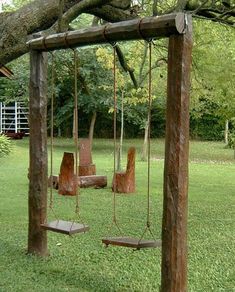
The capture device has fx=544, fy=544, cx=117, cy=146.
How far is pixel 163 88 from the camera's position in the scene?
20016mm

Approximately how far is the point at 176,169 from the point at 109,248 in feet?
7.74

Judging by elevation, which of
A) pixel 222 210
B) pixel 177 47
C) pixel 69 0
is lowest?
pixel 222 210

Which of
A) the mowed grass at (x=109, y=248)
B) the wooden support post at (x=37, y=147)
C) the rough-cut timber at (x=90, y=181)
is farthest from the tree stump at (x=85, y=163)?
the wooden support post at (x=37, y=147)

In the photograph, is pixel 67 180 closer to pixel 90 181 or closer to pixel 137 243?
pixel 90 181

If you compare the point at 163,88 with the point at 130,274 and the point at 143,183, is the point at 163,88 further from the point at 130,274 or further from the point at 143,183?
the point at 130,274

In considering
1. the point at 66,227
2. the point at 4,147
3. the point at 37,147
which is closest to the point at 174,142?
the point at 66,227

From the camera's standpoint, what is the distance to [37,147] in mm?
5824

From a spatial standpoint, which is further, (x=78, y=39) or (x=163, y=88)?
(x=163, y=88)

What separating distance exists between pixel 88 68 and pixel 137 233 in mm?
14658

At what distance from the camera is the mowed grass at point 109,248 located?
5055 millimetres

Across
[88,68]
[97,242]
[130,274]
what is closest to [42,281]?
[130,274]

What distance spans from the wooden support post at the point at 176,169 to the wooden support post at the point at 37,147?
1.85 meters

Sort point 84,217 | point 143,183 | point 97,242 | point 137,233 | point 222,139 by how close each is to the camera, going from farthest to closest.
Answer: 1. point 222,139
2. point 143,183
3. point 84,217
4. point 137,233
5. point 97,242

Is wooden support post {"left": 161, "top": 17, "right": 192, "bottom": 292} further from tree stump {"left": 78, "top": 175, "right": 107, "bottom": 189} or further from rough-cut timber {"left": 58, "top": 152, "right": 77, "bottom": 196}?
tree stump {"left": 78, "top": 175, "right": 107, "bottom": 189}
